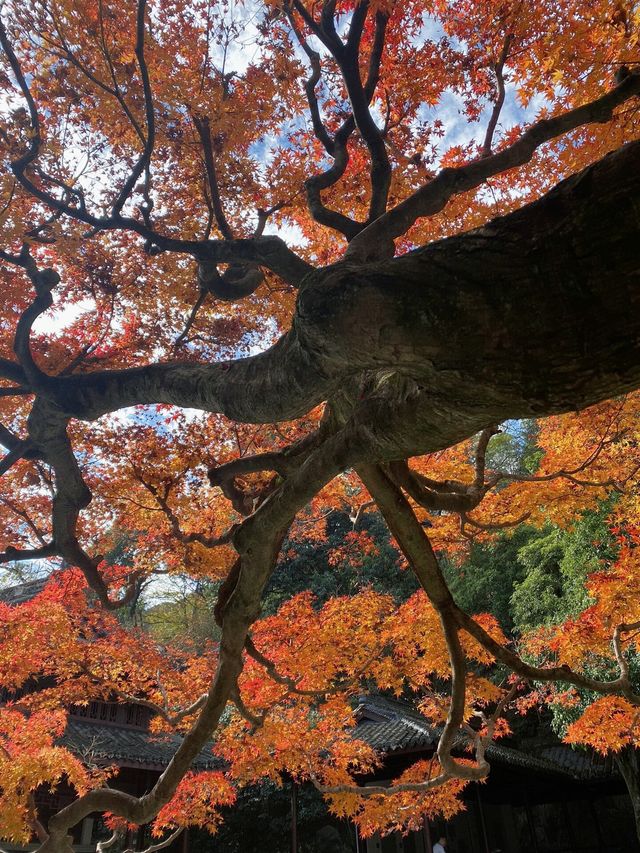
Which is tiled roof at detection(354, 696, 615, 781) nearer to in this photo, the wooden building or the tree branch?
the wooden building

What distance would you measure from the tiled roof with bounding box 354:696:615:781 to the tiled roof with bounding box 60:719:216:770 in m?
3.74

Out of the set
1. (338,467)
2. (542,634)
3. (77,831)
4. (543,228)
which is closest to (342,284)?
(543,228)

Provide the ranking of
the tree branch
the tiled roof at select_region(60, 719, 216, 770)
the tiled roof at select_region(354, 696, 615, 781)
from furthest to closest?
1. the tiled roof at select_region(60, 719, 216, 770)
2. the tiled roof at select_region(354, 696, 615, 781)
3. the tree branch

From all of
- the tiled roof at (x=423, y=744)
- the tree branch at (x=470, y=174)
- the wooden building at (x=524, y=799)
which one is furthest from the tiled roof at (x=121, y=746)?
the tree branch at (x=470, y=174)

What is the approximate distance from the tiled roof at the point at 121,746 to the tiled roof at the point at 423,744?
3.74 metres

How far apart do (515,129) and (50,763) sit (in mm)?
9233

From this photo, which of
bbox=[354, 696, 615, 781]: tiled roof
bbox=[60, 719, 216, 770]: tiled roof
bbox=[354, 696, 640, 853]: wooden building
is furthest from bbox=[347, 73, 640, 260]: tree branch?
bbox=[60, 719, 216, 770]: tiled roof

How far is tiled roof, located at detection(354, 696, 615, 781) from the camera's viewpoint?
985cm

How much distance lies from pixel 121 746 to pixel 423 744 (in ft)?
20.6

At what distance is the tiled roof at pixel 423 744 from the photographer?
9.85 meters

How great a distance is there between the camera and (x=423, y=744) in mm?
9758

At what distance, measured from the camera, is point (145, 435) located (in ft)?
24.7

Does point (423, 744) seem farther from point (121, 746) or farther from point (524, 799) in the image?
point (524, 799)

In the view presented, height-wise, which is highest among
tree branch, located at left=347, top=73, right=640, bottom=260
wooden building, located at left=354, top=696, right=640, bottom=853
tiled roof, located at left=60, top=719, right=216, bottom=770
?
tree branch, located at left=347, top=73, right=640, bottom=260
